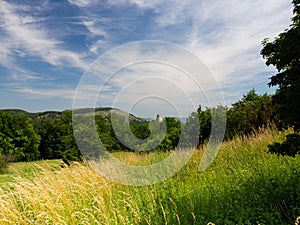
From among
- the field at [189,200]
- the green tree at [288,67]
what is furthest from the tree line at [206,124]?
the field at [189,200]

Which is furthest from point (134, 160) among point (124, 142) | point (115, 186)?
point (124, 142)

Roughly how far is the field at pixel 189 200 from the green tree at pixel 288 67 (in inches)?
33.0

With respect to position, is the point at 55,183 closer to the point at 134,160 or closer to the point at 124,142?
the point at 134,160

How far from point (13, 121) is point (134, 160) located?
52.3ft

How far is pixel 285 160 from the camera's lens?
18.2 ft

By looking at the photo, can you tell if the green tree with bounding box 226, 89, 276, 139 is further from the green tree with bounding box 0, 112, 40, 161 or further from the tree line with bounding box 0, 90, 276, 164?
the green tree with bounding box 0, 112, 40, 161

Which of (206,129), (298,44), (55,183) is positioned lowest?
(55,183)

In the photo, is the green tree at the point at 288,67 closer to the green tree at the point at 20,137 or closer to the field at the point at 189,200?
the field at the point at 189,200

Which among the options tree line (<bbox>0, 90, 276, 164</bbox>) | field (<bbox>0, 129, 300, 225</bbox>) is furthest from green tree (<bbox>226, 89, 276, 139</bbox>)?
field (<bbox>0, 129, 300, 225</bbox>)

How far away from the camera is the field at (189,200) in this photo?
12.6 ft

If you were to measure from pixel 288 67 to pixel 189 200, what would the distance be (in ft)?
8.62

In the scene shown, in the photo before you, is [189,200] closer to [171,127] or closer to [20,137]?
[171,127]

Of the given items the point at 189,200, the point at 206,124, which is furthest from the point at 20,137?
the point at 189,200

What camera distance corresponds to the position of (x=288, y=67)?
13.1ft
